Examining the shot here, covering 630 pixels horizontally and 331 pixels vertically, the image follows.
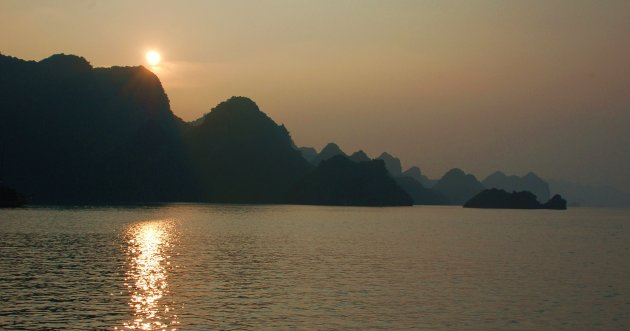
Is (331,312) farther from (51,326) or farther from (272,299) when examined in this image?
(51,326)

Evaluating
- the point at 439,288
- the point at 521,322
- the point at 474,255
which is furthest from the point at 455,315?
the point at 474,255

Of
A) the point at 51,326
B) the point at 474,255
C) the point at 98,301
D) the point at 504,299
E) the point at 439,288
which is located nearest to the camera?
the point at 51,326

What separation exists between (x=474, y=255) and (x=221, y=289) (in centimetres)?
5579

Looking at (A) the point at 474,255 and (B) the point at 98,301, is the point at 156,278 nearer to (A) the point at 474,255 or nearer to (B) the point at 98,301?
(B) the point at 98,301

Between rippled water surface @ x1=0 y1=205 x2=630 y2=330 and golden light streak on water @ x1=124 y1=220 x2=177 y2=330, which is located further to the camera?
rippled water surface @ x1=0 y1=205 x2=630 y2=330

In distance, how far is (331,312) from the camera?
49594 mm

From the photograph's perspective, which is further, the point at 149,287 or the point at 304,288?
the point at 304,288

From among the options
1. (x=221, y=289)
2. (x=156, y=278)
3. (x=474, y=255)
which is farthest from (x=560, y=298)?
(x=474, y=255)

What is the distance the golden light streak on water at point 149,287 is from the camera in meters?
44.8

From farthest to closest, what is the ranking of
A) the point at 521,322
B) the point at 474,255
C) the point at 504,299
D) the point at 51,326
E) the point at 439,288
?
the point at 474,255 < the point at 439,288 < the point at 504,299 < the point at 521,322 < the point at 51,326

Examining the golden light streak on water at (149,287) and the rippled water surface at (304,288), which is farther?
the rippled water surface at (304,288)

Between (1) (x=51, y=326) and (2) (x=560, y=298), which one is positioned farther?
(2) (x=560, y=298)

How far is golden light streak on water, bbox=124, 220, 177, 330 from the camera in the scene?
1764 inches

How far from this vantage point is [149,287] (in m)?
62.0
